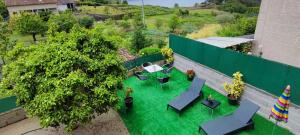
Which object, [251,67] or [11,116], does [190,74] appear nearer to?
[251,67]

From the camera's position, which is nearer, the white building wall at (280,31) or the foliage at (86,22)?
the white building wall at (280,31)

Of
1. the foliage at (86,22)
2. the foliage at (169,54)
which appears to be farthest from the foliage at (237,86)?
the foliage at (86,22)

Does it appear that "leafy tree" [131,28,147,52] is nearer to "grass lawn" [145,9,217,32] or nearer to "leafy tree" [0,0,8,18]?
"grass lawn" [145,9,217,32]

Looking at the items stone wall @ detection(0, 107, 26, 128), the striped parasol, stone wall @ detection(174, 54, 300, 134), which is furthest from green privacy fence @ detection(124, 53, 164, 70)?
the striped parasol

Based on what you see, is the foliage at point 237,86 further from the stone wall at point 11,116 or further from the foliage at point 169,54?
the stone wall at point 11,116

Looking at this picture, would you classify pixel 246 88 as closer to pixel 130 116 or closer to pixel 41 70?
pixel 130 116

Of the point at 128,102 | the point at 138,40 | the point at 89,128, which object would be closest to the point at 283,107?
the point at 128,102
